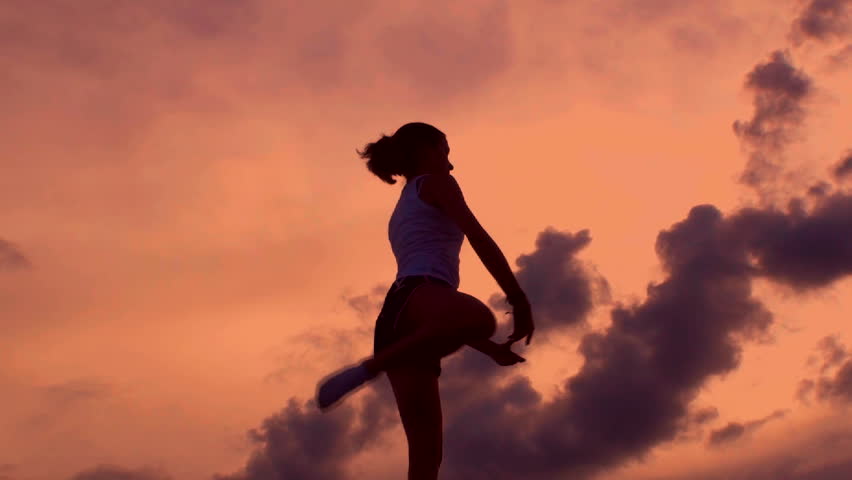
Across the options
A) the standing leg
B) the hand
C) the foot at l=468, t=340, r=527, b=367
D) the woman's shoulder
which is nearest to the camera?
the hand

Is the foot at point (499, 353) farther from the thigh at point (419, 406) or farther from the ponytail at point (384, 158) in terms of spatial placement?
the ponytail at point (384, 158)

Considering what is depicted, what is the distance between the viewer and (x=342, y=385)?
20.6 ft

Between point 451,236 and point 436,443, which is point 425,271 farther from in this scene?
point 436,443

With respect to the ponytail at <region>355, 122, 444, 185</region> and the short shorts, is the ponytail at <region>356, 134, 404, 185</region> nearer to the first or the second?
the ponytail at <region>355, 122, 444, 185</region>

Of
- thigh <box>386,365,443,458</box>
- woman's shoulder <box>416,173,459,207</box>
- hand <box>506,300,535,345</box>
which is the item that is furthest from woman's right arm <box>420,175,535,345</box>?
thigh <box>386,365,443,458</box>

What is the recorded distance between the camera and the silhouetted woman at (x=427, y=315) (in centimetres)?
625

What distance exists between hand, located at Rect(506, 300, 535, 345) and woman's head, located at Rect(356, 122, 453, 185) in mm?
1161

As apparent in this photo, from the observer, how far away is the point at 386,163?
7.02 metres

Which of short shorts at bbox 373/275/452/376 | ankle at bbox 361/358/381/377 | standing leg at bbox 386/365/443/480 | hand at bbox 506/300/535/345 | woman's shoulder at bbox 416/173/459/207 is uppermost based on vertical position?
woman's shoulder at bbox 416/173/459/207

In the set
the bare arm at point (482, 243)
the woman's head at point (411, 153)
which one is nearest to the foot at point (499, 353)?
the bare arm at point (482, 243)

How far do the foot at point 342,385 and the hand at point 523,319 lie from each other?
3.02 ft

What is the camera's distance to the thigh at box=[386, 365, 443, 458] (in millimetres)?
6359

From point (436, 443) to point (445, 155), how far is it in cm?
190

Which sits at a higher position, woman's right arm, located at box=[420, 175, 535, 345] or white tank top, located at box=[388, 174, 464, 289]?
white tank top, located at box=[388, 174, 464, 289]
